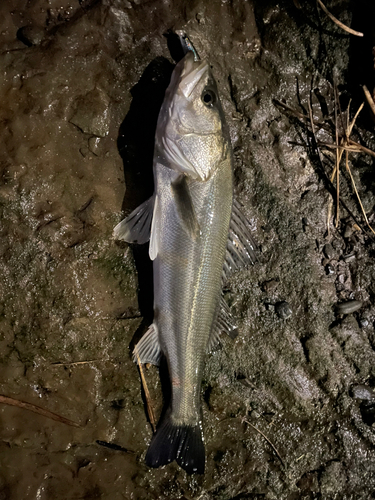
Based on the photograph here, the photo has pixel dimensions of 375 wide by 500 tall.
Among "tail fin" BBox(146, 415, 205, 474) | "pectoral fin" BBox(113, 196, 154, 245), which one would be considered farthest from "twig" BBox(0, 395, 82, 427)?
"pectoral fin" BBox(113, 196, 154, 245)

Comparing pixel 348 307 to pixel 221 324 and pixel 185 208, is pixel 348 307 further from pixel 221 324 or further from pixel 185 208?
pixel 185 208

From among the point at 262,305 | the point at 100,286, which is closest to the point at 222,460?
the point at 262,305

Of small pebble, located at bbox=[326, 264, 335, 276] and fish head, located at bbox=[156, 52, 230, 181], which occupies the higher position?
fish head, located at bbox=[156, 52, 230, 181]

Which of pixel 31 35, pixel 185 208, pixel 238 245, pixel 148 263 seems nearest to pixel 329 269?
pixel 238 245

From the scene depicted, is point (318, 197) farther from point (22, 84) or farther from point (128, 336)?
point (22, 84)

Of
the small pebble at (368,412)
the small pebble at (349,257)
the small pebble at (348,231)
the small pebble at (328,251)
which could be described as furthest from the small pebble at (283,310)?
the small pebble at (368,412)

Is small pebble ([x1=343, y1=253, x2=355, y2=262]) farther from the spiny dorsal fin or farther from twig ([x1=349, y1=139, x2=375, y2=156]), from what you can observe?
the spiny dorsal fin
